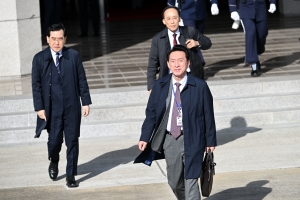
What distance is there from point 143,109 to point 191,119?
13.4 ft

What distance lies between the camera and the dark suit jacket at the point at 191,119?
6691 mm

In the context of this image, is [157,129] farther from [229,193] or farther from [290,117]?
[290,117]

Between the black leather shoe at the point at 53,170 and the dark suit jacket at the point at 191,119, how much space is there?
2.04m

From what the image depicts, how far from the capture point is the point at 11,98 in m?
10.8

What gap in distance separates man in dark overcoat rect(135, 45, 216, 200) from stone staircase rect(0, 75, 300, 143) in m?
3.61

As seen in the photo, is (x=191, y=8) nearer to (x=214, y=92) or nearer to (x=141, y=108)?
(x=214, y=92)

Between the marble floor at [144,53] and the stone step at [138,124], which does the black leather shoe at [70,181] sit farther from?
the marble floor at [144,53]

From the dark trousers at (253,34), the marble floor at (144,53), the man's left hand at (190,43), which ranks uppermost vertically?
the man's left hand at (190,43)

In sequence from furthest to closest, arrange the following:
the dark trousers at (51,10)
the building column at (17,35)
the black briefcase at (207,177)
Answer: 1. the dark trousers at (51,10)
2. the building column at (17,35)
3. the black briefcase at (207,177)

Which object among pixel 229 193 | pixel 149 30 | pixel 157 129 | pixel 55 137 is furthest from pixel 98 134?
pixel 149 30

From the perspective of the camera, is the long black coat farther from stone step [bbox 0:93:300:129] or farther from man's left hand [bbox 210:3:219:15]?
man's left hand [bbox 210:3:219:15]

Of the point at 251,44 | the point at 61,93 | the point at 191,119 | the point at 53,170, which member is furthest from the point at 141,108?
the point at 191,119

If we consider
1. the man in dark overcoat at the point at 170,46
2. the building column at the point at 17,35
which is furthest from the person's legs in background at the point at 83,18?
the man in dark overcoat at the point at 170,46

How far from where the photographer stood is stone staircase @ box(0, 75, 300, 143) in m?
10.4
